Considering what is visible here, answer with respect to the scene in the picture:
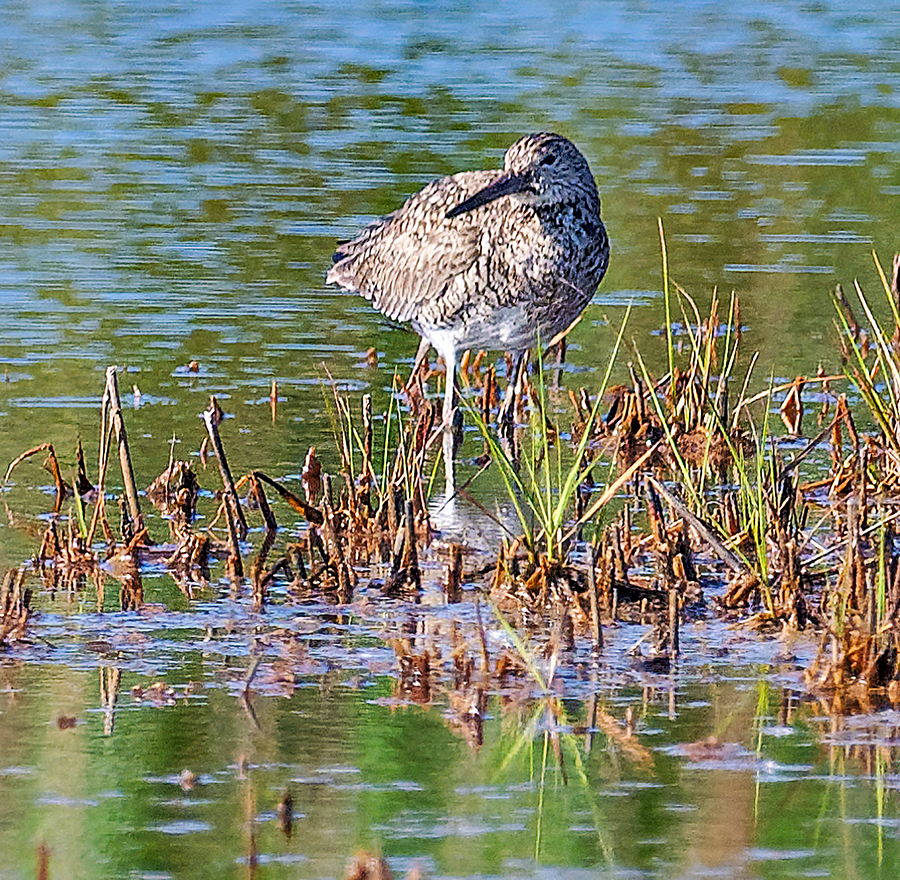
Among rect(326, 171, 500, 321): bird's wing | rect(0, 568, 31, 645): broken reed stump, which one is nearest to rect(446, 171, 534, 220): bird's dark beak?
rect(326, 171, 500, 321): bird's wing

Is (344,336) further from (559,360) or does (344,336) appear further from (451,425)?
(451,425)

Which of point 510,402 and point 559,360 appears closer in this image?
point 510,402

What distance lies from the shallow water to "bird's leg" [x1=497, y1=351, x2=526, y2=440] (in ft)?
2.33

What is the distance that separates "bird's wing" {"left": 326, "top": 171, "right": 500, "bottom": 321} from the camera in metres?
8.30

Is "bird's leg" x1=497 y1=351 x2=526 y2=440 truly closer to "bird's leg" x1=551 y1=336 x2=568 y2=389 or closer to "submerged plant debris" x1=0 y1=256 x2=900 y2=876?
"submerged plant debris" x1=0 y1=256 x2=900 y2=876

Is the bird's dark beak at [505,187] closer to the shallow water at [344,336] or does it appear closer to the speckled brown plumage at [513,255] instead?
the speckled brown plumage at [513,255]

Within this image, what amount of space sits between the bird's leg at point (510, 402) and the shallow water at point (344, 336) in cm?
71

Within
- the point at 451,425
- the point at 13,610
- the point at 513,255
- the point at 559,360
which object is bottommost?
the point at 13,610

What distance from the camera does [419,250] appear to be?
855 centimetres

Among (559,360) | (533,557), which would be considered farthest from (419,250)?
(533,557)

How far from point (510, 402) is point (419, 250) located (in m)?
0.75

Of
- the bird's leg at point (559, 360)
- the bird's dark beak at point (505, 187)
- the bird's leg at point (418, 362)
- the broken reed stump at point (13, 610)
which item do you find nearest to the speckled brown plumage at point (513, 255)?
the bird's dark beak at point (505, 187)

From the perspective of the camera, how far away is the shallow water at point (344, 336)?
14.4ft

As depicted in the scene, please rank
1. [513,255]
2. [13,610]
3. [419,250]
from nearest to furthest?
[13,610] → [513,255] → [419,250]
